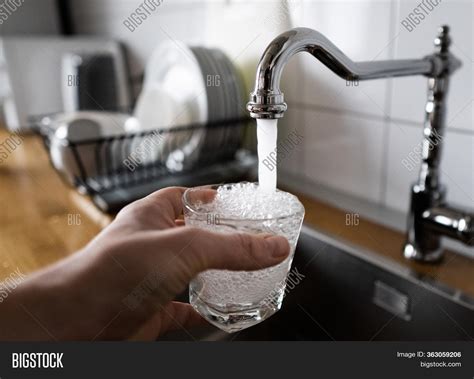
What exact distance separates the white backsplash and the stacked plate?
0.04 metres

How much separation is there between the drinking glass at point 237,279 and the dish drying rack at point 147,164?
10.7 inches

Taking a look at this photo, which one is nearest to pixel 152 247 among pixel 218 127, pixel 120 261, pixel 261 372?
pixel 120 261

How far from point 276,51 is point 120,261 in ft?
0.50

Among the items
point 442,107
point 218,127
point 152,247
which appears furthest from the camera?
Answer: point 218,127

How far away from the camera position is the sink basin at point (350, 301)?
39 cm

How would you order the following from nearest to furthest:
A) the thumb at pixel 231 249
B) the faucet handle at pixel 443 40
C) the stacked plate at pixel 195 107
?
1. the thumb at pixel 231 249
2. the faucet handle at pixel 443 40
3. the stacked plate at pixel 195 107

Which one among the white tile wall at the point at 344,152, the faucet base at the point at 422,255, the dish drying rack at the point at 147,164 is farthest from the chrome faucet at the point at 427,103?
the dish drying rack at the point at 147,164

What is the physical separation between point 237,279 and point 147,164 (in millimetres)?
391

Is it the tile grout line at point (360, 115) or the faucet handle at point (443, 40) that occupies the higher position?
the faucet handle at point (443, 40)

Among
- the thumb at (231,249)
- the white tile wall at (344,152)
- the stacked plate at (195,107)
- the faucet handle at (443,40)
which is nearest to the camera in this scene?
the thumb at (231,249)

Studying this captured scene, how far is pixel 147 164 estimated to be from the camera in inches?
23.7

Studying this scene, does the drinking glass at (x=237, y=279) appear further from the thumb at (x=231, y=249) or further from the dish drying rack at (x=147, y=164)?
the dish drying rack at (x=147, y=164)

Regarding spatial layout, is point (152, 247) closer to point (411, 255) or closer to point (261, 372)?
point (261, 372)

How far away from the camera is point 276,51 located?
25cm
